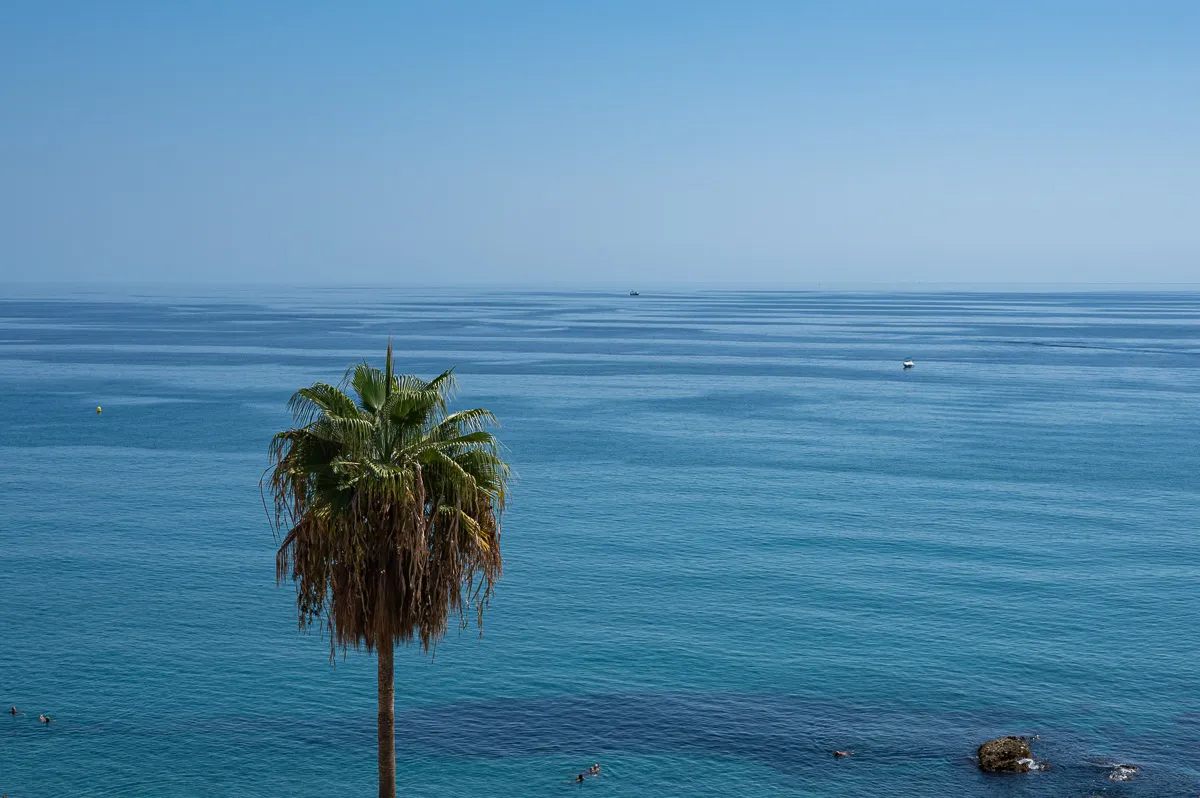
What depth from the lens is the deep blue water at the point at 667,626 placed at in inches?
1764

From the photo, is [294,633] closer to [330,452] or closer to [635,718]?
[635,718]

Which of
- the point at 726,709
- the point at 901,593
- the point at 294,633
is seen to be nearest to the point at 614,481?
the point at 901,593

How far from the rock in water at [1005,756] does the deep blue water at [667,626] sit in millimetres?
602

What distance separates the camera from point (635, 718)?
4909cm

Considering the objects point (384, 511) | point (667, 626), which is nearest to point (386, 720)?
point (384, 511)

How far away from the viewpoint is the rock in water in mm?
43219

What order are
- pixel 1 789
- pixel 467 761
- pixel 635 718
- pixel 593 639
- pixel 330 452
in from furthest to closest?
pixel 593 639 → pixel 635 718 → pixel 467 761 → pixel 1 789 → pixel 330 452

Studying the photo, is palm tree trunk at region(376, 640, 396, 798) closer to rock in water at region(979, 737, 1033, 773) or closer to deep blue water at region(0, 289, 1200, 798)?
deep blue water at region(0, 289, 1200, 798)

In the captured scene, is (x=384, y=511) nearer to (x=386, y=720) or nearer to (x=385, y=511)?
(x=385, y=511)

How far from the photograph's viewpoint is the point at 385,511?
2811cm

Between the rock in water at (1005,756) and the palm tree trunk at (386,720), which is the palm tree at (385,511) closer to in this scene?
→ the palm tree trunk at (386,720)

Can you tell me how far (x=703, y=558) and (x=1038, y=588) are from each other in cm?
1935

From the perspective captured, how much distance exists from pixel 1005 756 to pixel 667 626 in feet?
67.4

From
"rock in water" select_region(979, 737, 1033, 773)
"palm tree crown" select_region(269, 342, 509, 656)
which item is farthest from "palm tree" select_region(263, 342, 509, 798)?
"rock in water" select_region(979, 737, 1033, 773)
